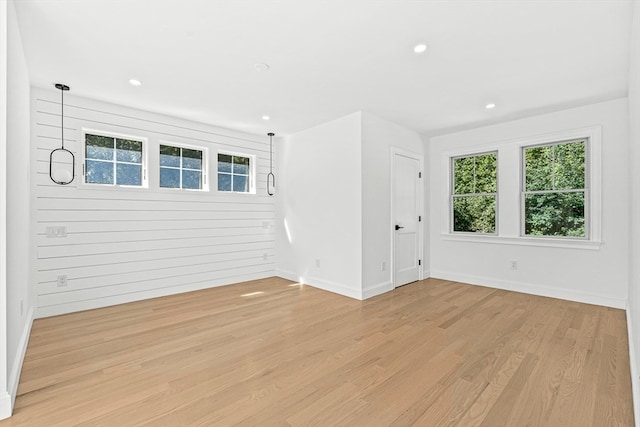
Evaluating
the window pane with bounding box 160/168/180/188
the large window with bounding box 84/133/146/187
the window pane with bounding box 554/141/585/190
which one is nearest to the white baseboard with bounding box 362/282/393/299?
the window pane with bounding box 554/141/585/190

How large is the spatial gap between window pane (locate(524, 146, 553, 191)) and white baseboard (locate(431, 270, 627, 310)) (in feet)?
4.77

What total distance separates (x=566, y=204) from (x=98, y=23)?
223 inches

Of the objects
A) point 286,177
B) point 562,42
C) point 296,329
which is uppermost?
point 562,42

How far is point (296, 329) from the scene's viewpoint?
10.1ft

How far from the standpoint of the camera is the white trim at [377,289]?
13.5 feet

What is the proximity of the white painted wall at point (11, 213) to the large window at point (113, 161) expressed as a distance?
1.41 metres

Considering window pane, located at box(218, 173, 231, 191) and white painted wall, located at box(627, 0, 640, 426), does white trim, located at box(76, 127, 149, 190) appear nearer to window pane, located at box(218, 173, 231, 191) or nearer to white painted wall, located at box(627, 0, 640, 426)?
window pane, located at box(218, 173, 231, 191)

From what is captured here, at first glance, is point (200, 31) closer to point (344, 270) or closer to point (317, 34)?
point (317, 34)

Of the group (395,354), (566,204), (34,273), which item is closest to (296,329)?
(395,354)

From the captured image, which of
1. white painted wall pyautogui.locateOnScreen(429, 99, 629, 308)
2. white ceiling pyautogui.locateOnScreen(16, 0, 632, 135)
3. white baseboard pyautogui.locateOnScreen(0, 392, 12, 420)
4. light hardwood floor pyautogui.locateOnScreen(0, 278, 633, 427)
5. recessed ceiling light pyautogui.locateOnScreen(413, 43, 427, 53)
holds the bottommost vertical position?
light hardwood floor pyautogui.locateOnScreen(0, 278, 633, 427)

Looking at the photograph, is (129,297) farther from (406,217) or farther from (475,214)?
(475,214)

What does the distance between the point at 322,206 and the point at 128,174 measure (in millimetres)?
2820

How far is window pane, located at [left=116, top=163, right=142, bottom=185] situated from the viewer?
4.05 meters

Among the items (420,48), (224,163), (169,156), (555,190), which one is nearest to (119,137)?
(169,156)
